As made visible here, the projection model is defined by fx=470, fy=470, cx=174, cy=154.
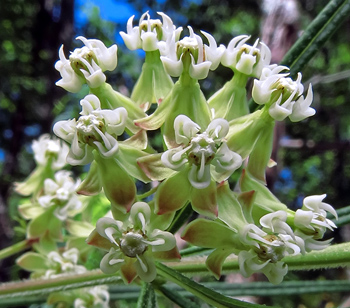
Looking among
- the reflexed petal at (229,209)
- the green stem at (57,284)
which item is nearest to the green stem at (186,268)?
the green stem at (57,284)

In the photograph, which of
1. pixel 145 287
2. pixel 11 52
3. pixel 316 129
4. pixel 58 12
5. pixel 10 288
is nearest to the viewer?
pixel 145 287

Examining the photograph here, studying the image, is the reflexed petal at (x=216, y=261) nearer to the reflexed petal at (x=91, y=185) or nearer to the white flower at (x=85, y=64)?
the reflexed petal at (x=91, y=185)

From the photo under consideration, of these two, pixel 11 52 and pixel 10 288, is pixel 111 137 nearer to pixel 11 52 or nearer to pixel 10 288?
pixel 10 288

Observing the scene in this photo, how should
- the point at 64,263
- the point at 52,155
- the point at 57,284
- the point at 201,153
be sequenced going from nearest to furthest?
the point at 201,153 → the point at 57,284 → the point at 64,263 → the point at 52,155

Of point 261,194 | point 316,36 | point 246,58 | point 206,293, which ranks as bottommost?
point 206,293

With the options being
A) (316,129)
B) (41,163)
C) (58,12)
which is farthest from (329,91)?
(41,163)

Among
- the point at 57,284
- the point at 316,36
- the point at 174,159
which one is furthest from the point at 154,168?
the point at 316,36

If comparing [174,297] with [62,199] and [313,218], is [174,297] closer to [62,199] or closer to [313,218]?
[313,218]

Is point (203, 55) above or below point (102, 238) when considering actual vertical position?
above
